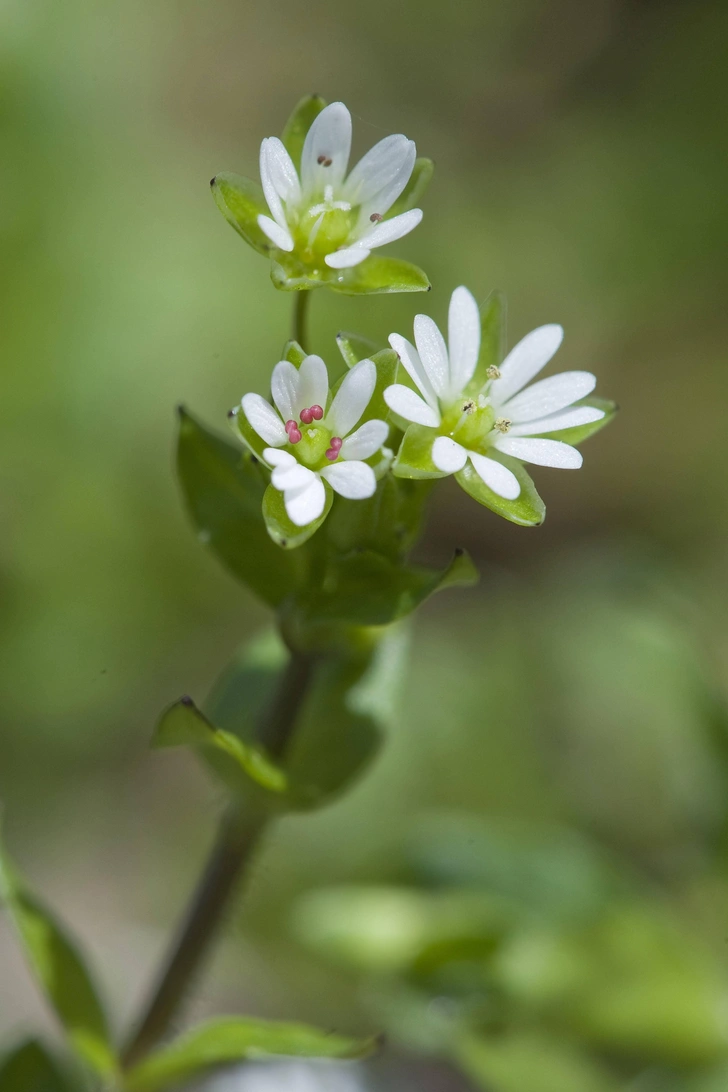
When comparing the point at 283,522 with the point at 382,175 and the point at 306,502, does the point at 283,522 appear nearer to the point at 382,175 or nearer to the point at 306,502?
the point at 306,502

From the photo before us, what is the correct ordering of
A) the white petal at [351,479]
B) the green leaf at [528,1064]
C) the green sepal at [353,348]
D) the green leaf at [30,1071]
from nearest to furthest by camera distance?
the white petal at [351,479] < the green sepal at [353,348] < the green leaf at [30,1071] < the green leaf at [528,1064]

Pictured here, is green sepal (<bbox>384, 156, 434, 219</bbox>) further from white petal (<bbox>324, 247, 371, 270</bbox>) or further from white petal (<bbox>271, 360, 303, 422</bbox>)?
white petal (<bbox>271, 360, 303, 422</bbox>)

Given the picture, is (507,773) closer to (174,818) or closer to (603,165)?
(174,818)

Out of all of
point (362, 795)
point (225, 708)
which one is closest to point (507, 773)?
point (362, 795)

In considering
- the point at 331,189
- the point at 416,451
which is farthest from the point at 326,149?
the point at 416,451

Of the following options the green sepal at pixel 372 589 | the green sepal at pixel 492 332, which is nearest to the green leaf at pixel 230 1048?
the green sepal at pixel 372 589

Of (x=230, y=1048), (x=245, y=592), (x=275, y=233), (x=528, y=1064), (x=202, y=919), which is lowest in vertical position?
(x=528, y=1064)

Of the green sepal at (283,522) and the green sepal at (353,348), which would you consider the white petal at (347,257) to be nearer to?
the green sepal at (353,348)
